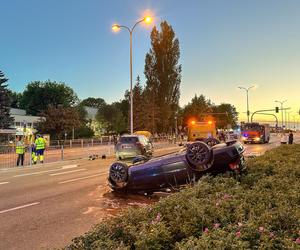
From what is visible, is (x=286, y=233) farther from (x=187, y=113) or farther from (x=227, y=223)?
(x=187, y=113)

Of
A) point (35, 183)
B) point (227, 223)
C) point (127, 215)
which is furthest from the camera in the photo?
point (35, 183)

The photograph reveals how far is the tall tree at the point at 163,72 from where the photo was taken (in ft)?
213

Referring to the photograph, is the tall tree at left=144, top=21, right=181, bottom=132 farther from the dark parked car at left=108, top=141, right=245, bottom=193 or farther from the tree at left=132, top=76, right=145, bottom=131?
the dark parked car at left=108, top=141, right=245, bottom=193

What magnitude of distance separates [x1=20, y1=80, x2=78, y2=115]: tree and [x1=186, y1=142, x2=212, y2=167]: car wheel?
86628mm

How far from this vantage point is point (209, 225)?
4129 mm

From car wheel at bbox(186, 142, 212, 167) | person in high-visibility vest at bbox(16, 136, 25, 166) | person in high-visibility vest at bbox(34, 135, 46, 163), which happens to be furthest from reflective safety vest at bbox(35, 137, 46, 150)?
car wheel at bbox(186, 142, 212, 167)

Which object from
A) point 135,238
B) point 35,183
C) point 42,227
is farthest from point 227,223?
point 35,183

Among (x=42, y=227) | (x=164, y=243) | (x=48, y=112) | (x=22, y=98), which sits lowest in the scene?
(x=42, y=227)

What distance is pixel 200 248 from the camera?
3.13 meters

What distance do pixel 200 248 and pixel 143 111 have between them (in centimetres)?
6347

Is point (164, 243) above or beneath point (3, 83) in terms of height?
beneath

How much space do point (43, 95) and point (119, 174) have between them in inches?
3485

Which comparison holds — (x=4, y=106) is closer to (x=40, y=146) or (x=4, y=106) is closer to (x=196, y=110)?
(x=40, y=146)

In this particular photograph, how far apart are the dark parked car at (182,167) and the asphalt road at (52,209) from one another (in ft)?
1.59
